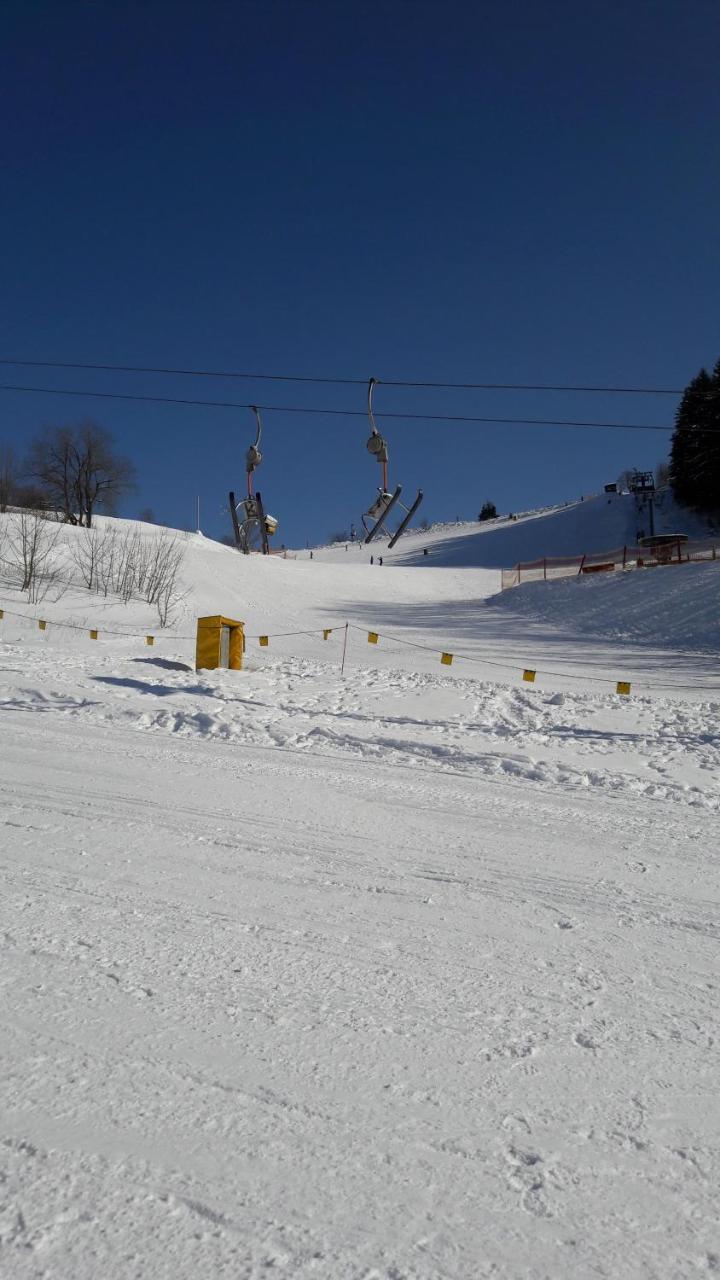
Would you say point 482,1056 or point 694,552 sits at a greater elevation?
point 694,552

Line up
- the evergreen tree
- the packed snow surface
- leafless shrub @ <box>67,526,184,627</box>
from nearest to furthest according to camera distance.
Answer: the packed snow surface → leafless shrub @ <box>67,526,184,627</box> → the evergreen tree

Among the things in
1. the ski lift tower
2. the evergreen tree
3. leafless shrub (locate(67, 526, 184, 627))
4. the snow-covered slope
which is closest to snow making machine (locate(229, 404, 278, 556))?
leafless shrub (locate(67, 526, 184, 627))

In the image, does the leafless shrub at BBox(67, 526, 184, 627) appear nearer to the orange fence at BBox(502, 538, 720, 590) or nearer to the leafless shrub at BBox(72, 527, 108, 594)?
the leafless shrub at BBox(72, 527, 108, 594)

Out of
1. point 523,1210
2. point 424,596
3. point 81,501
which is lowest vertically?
point 523,1210

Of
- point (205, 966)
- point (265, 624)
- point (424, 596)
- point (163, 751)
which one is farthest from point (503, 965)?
point (424, 596)

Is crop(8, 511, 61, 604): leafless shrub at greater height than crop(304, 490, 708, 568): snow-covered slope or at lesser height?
lesser

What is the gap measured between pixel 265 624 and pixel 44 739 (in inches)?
879

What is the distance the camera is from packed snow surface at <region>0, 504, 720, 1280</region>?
1974mm

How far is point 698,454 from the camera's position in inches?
2232

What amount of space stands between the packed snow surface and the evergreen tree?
54.1 m

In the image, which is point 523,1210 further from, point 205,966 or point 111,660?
point 111,660

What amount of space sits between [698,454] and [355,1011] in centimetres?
6295

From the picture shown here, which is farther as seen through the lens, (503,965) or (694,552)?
(694,552)

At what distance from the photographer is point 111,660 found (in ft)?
53.8
